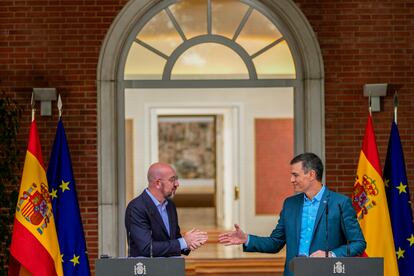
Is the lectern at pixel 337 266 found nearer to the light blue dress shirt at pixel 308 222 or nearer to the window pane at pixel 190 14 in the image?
the light blue dress shirt at pixel 308 222

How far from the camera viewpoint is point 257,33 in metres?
8.46

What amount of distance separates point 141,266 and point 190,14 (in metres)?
4.18

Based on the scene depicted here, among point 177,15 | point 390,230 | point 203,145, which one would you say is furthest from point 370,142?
point 203,145

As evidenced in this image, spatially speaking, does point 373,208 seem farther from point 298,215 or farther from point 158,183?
point 158,183

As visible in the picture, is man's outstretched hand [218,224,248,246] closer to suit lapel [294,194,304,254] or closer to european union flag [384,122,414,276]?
suit lapel [294,194,304,254]

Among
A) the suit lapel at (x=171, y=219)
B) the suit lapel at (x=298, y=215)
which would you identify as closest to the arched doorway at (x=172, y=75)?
the suit lapel at (x=171, y=219)

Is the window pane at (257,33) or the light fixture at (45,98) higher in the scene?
the window pane at (257,33)

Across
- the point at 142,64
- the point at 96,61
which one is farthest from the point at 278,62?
the point at 96,61

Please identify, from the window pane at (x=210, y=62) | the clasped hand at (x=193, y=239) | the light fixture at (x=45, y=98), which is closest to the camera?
the clasped hand at (x=193, y=239)

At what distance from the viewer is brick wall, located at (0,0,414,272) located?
8148mm

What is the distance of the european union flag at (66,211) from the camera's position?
24.2ft

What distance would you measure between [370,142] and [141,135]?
225 inches

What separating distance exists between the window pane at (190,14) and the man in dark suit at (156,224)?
311 centimetres

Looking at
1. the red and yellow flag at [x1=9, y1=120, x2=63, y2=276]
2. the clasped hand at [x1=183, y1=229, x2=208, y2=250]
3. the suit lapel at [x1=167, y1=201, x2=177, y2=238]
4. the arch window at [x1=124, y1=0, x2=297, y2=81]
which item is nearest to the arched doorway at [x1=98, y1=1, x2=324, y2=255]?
the arch window at [x1=124, y1=0, x2=297, y2=81]
